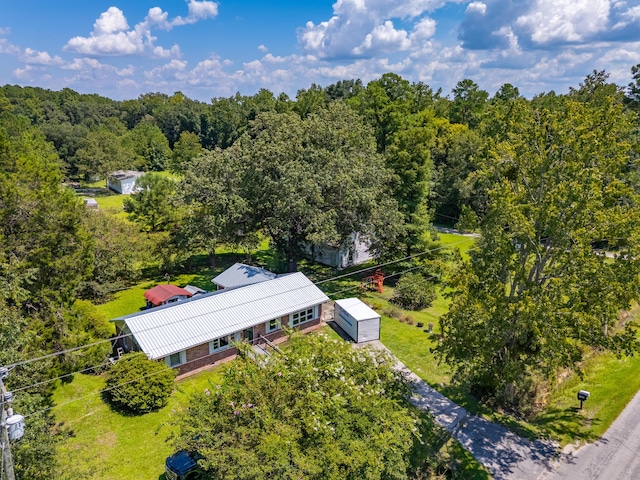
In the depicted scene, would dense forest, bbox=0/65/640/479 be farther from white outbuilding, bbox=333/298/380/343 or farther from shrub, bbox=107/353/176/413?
white outbuilding, bbox=333/298/380/343

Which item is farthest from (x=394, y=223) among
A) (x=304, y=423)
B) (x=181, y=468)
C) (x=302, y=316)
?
(x=181, y=468)

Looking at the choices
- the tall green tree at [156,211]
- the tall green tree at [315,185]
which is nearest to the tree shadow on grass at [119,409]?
the tall green tree at [315,185]

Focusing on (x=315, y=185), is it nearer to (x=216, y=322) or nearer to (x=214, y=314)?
(x=214, y=314)

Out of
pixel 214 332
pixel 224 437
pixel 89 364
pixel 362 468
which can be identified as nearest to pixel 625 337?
pixel 362 468

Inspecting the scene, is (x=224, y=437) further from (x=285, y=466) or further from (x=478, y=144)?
(x=478, y=144)

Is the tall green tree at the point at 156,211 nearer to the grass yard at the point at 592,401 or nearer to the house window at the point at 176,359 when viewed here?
the house window at the point at 176,359

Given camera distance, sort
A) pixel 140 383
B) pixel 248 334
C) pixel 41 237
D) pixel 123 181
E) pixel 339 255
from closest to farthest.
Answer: pixel 41 237 → pixel 140 383 → pixel 248 334 → pixel 339 255 → pixel 123 181
